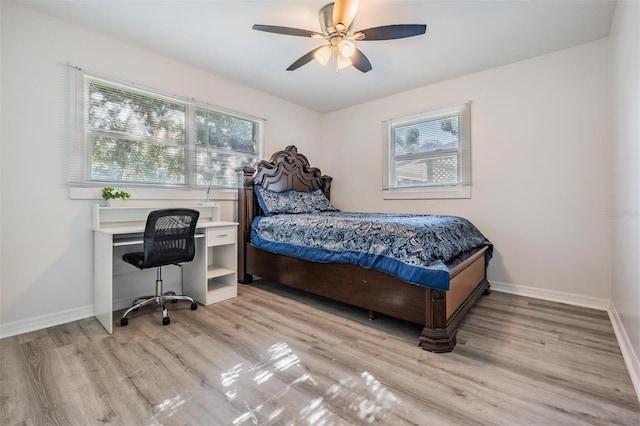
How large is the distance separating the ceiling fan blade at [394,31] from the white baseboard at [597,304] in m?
2.43

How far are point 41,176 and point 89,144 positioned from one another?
451 millimetres

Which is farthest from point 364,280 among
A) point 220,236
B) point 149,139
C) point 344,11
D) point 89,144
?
point 89,144

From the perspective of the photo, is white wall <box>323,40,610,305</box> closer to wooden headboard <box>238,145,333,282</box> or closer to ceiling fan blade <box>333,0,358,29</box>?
wooden headboard <box>238,145,333,282</box>

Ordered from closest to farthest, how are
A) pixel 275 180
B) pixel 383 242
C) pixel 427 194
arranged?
pixel 383 242 < pixel 427 194 < pixel 275 180

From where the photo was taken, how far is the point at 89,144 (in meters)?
2.54

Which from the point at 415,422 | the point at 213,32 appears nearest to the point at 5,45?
the point at 213,32

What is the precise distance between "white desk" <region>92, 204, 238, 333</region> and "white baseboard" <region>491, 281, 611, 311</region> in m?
3.01

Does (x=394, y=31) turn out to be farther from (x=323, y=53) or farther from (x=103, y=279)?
(x=103, y=279)

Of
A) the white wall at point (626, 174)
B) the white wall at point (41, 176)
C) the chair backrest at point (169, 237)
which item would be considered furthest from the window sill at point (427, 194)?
the white wall at point (41, 176)

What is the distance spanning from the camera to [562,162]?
2820 millimetres

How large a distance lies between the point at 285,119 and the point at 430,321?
345 centimetres

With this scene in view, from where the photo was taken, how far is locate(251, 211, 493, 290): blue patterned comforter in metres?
1.99

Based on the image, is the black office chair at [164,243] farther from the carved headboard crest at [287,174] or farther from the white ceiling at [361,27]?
the white ceiling at [361,27]

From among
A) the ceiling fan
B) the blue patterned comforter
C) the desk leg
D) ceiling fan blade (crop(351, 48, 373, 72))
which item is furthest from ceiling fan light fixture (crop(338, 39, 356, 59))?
the desk leg
